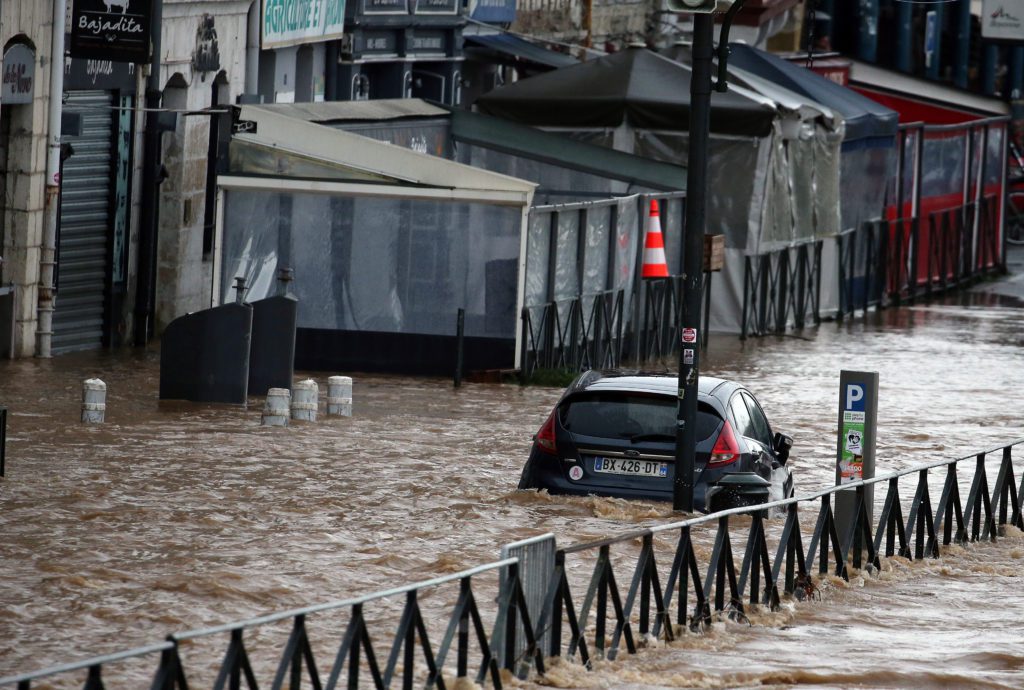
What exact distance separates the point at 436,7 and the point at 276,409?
18243 mm

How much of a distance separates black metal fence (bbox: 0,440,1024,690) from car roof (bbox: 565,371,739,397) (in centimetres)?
159

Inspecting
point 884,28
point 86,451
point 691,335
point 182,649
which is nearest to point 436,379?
point 86,451

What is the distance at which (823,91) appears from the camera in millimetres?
34156

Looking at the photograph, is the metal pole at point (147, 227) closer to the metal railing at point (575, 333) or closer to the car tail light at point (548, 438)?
the metal railing at point (575, 333)

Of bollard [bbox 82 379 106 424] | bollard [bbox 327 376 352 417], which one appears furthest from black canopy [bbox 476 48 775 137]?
bollard [bbox 82 379 106 424]

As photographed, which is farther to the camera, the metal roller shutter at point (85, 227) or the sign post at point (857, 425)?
the metal roller shutter at point (85, 227)

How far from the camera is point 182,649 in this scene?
7.47 meters

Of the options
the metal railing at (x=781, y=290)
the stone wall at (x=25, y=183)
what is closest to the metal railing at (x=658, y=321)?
the metal railing at (x=781, y=290)

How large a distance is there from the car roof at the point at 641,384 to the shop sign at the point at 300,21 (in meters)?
15.2

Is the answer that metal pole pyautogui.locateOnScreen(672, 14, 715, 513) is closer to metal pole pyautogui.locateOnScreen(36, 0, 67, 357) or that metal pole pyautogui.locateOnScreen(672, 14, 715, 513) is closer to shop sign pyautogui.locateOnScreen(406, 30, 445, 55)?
metal pole pyautogui.locateOnScreen(36, 0, 67, 357)

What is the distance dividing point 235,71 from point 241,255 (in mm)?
5485

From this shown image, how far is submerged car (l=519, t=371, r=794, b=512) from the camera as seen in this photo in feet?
45.2

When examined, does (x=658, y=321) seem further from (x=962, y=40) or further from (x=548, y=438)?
(x=962, y=40)

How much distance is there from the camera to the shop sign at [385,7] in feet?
107
